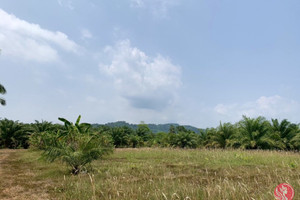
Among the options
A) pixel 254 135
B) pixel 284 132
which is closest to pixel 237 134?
pixel 254 135

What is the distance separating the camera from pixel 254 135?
67.4 feet

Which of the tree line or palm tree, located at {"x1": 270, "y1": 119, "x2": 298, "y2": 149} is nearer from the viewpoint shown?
the tree line

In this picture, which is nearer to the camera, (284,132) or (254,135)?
(254,135)

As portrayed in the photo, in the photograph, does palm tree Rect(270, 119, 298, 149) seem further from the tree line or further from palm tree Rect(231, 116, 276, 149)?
palm tree Rect(231, 116, 276, 149)

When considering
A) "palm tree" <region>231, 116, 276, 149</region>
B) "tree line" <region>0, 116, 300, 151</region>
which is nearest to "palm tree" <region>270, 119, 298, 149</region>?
"tree line" <region>0, 116, 300, 151</region>

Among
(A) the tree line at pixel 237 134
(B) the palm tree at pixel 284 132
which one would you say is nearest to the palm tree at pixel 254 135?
(A) the tree line at pixel 237 134

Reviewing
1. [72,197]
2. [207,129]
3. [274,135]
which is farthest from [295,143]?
[72,197]

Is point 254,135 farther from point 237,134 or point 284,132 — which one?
point 284,132

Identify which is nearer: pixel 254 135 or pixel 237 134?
pixel 254 135

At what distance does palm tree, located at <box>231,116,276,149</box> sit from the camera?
2047 cm

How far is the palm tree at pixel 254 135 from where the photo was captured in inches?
806

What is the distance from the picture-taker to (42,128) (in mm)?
25781

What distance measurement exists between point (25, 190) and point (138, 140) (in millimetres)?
31650

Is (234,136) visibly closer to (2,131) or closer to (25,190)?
(25,190)
